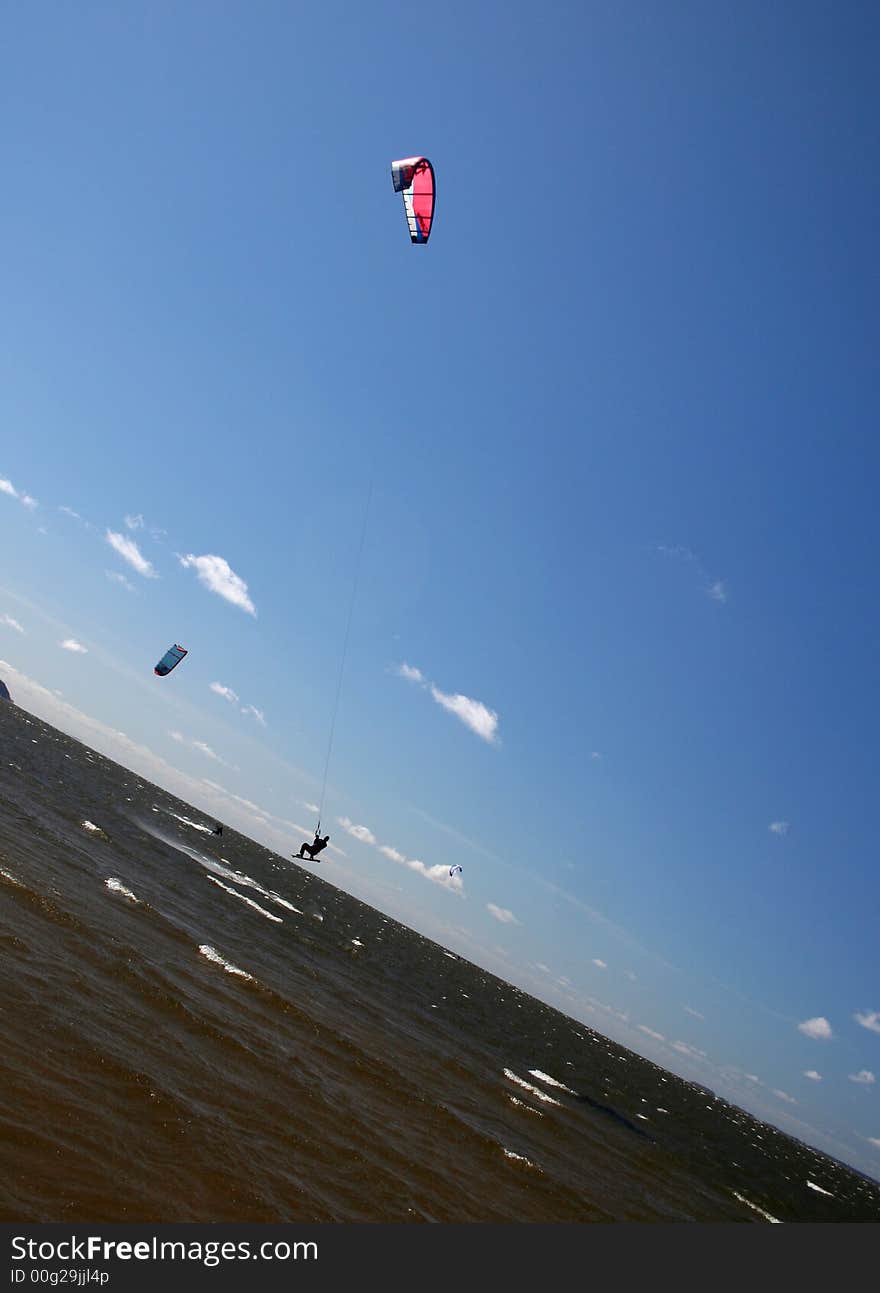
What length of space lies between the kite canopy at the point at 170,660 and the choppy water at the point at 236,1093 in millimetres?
9455

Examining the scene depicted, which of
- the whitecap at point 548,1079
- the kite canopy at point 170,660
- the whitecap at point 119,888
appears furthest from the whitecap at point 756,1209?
the kite canopy at point 170,660

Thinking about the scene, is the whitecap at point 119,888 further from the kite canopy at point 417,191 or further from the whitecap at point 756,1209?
the whitecap at point 756,1209

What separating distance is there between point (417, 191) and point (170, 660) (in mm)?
26133

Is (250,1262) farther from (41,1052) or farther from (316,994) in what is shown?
(316,994)

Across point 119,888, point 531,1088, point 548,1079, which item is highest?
point 531,1088

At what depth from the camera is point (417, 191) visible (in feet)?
83.0

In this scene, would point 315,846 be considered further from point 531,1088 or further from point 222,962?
point 531,1088

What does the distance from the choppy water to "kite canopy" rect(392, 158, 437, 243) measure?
24.3 metres

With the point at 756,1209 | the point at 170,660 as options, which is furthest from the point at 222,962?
the point at 756,1209

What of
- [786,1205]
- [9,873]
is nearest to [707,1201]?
[786,1205]

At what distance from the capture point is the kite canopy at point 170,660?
37375mm

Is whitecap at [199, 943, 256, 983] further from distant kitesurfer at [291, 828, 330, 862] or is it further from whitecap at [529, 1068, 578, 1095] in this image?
whitecap at [529, 1068, 578, 1095]

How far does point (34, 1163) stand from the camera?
933 centimetres

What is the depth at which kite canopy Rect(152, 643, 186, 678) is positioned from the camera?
3738cm
